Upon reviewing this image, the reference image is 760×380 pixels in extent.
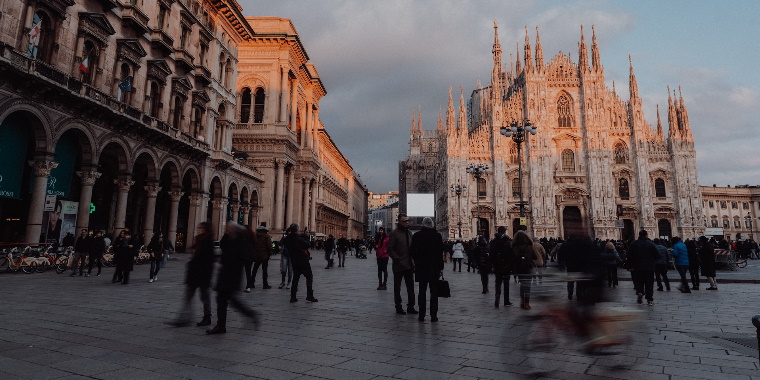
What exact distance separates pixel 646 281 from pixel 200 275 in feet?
31.4

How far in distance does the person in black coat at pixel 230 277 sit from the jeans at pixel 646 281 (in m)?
8.77

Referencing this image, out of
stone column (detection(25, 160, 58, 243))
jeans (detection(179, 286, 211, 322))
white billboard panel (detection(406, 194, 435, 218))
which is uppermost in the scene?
white billboard panel (detection(406, 194, 435, 218))

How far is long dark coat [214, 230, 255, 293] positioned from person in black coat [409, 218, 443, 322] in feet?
9.26

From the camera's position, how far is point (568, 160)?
2085 inches

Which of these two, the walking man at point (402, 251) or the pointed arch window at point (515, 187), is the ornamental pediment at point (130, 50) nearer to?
the walking man at point (402, 251)

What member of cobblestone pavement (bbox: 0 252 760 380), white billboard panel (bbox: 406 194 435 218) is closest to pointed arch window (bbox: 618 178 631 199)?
white billboard panel (bbox: 406 194 435 218)

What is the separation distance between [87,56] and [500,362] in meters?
20.3

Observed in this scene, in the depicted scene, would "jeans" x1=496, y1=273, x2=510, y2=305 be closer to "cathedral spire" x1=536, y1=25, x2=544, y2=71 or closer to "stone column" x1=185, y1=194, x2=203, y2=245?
"stone column" x1=185, y1=194, x2=203, y2=245

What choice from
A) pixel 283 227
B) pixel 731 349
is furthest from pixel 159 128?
pixel 731 349

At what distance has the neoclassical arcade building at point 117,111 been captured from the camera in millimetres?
14938

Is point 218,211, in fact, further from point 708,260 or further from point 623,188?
point 623,188

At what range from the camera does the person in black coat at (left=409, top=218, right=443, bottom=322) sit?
7.14 m

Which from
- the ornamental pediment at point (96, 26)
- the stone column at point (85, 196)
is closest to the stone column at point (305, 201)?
the stone column at point (85, 196)

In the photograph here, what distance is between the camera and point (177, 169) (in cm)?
2445
